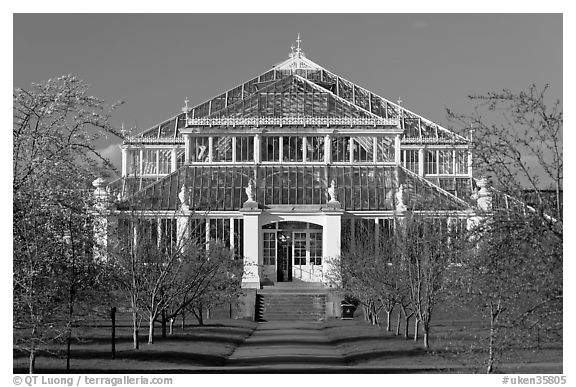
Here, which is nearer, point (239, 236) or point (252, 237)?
point (252, 237)

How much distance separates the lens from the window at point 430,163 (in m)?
77.2

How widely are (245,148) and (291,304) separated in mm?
15451

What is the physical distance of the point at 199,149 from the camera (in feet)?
223

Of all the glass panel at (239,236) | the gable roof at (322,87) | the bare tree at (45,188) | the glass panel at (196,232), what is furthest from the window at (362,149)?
the bare tree at (45,188)

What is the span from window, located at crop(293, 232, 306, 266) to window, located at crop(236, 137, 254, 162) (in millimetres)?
7547

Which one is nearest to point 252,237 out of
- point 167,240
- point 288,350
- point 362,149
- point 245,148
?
point 245,148

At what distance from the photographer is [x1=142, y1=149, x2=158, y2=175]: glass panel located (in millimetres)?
77000

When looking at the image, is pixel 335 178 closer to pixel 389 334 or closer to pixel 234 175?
pixel 234 175

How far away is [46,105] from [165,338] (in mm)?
15605

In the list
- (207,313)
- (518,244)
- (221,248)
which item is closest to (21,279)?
(518,244)

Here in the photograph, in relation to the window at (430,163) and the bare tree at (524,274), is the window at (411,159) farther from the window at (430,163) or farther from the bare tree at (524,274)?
the bare tree at (524,274)

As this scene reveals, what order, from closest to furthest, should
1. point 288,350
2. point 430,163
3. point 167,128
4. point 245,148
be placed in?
point 288,350, point 245,148, point 430,163, point 167,128

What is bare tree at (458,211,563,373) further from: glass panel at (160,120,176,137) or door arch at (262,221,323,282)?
glass panel at (160,120,176,137)

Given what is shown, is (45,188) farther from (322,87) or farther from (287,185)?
(322,87)
